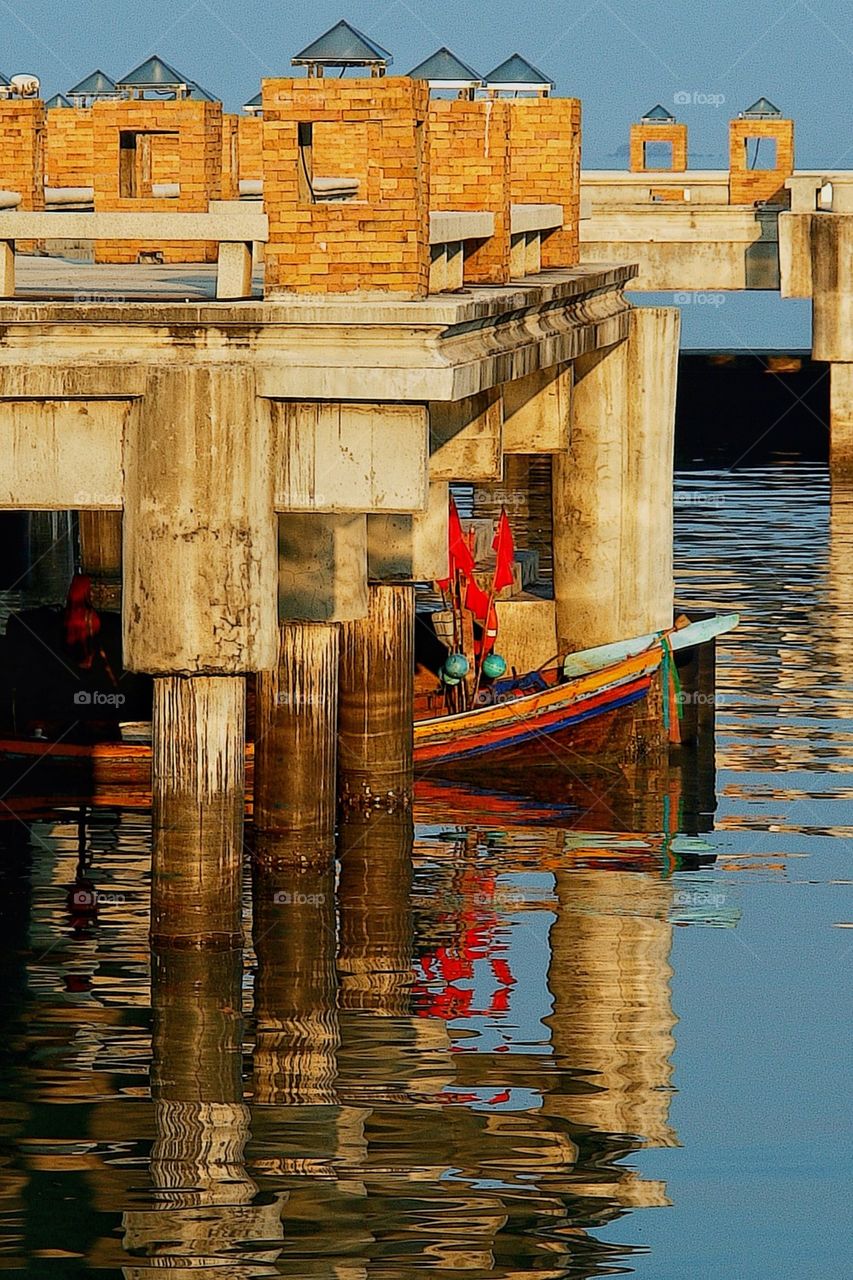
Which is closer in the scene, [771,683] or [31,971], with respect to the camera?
[31,971]

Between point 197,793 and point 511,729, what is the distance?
7363 millimetres

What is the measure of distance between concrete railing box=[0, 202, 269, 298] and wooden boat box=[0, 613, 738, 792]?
684cm

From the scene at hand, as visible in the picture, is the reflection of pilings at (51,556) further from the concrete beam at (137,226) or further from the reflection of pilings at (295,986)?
the concrete beam at (137,226)

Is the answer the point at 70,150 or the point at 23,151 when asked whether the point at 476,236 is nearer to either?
the point at 23,151

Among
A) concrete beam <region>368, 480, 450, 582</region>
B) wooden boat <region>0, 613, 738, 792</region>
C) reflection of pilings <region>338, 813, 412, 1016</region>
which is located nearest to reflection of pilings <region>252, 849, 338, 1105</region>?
reflection of pilings <region>338, 813, 412, 1016</region>

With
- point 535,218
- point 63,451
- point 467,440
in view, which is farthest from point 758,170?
point 63,451

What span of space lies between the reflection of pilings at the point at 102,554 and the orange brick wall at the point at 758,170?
945 inches

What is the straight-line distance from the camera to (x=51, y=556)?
35.6 metres

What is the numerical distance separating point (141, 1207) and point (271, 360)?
5681 millimetres

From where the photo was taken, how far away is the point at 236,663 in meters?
17.5

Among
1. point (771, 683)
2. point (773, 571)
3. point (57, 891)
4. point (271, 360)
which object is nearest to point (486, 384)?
point (271, 360)

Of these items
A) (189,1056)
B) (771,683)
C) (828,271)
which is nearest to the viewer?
(189,1056)

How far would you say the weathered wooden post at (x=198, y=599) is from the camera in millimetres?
17156

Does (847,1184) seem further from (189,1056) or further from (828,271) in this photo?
(828,271)
